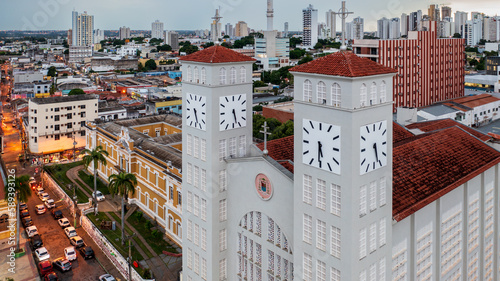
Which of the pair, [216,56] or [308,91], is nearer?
[308,91]

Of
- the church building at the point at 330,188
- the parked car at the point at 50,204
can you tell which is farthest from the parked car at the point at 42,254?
the church building at the point at 330,188

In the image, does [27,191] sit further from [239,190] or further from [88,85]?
[88,85]

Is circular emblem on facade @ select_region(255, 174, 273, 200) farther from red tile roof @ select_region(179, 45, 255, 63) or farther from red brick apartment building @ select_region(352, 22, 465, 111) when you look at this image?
red brick apartment building @ select_region(352, 22, 465, 111)

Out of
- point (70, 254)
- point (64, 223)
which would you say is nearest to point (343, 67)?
point (70, 254)

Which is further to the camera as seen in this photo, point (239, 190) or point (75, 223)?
point (75, 223)

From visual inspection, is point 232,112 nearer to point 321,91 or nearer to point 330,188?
point 321,91

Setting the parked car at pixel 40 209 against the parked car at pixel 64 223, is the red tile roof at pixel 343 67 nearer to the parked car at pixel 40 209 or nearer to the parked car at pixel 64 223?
the parked car at pixel 64 223

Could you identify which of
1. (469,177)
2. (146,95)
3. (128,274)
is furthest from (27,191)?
(146,95)
